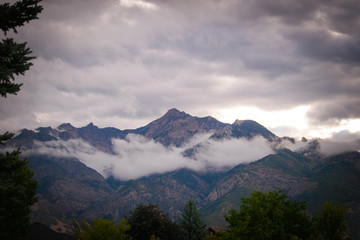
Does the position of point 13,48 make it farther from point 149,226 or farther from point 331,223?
point 149,226

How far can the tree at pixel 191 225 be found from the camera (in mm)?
57541

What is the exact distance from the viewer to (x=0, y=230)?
3216cm

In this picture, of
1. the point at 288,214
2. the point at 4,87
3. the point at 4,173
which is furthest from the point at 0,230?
the point at 288,214

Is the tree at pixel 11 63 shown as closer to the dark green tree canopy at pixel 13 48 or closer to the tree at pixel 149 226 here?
the dark green tree canopy at pixel 13 48

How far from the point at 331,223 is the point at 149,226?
2645cm

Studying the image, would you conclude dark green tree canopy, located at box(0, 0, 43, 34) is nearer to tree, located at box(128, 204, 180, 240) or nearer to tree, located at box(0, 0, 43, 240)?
tree, located at box(0, 0, 43, 240)

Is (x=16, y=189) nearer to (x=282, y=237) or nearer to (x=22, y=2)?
(x=22, y=2)

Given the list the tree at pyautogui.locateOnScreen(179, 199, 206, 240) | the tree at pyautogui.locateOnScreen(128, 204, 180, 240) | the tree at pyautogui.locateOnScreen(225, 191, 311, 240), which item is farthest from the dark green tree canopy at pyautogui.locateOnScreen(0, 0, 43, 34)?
the tree at pyautogui.locateOnScreen(179, 199, 206, 240)

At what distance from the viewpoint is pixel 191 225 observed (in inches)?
2311

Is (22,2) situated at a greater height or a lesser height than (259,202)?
greater

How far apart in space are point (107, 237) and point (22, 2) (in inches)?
1136

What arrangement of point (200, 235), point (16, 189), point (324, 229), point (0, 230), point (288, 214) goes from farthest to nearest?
point (200, 235)
point (288, 214)
point (0, 230)
point (324, 229)
point (16, 189)

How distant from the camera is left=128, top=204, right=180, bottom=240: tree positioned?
141 feet

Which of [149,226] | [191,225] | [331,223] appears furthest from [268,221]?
[191,225]
